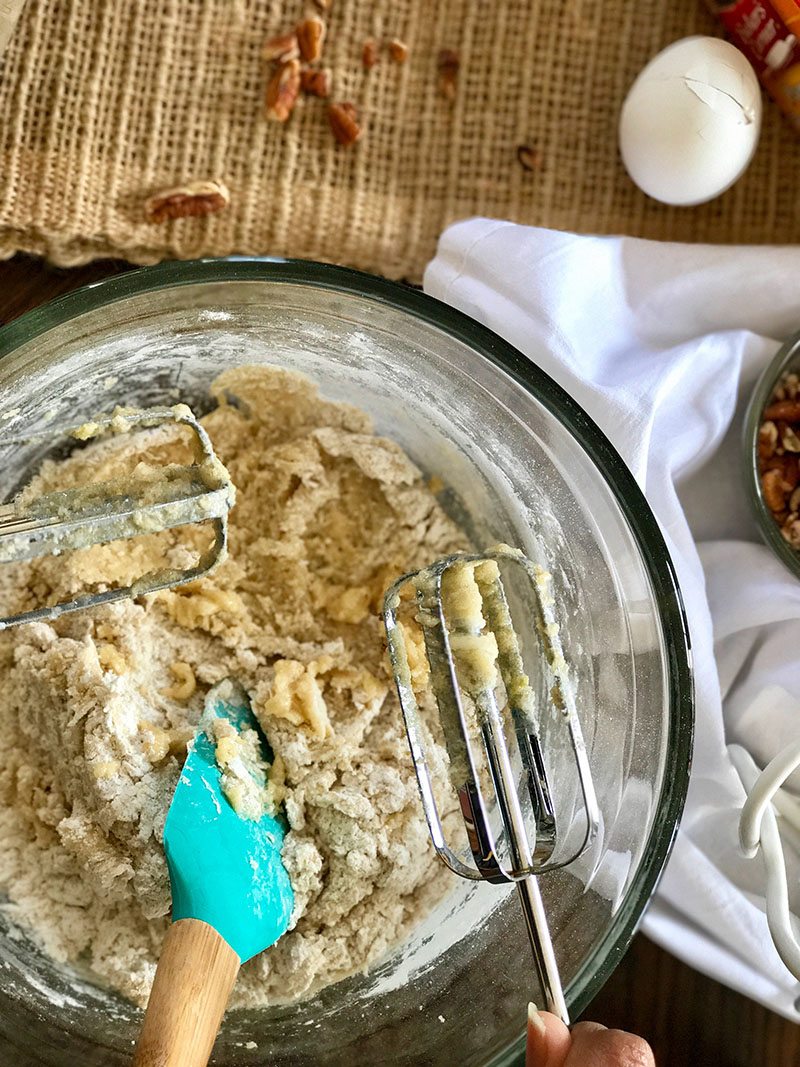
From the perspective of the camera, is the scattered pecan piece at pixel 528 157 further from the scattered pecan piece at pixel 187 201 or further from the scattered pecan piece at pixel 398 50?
the scattered pecan piece at pixel 187 201

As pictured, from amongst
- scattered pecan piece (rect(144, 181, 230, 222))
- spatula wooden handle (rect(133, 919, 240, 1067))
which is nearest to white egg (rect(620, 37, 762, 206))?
scattered pecan piece (rect(144, 181, 230, 222))

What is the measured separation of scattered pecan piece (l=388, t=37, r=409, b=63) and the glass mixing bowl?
14.3 inches

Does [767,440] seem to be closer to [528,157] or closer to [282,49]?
[528,157]

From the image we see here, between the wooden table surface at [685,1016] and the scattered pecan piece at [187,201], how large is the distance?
0.26 ft

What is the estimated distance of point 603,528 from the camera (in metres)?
0.87

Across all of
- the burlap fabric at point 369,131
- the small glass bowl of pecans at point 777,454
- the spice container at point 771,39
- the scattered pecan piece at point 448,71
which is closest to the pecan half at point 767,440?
the small glass bowl of pecans at point 777,454

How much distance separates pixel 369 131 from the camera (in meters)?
1.07

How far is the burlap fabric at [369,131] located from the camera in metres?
1.03

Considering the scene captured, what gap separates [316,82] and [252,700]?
2.18 feet

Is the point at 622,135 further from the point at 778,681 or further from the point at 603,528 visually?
the point at 778,681

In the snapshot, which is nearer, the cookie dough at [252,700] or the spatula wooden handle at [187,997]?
the spatula wooden handle at [187,997]

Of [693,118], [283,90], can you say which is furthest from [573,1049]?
[283,90]

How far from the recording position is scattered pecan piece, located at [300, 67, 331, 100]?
3.42 ft

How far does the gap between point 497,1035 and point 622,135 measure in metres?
0.90
